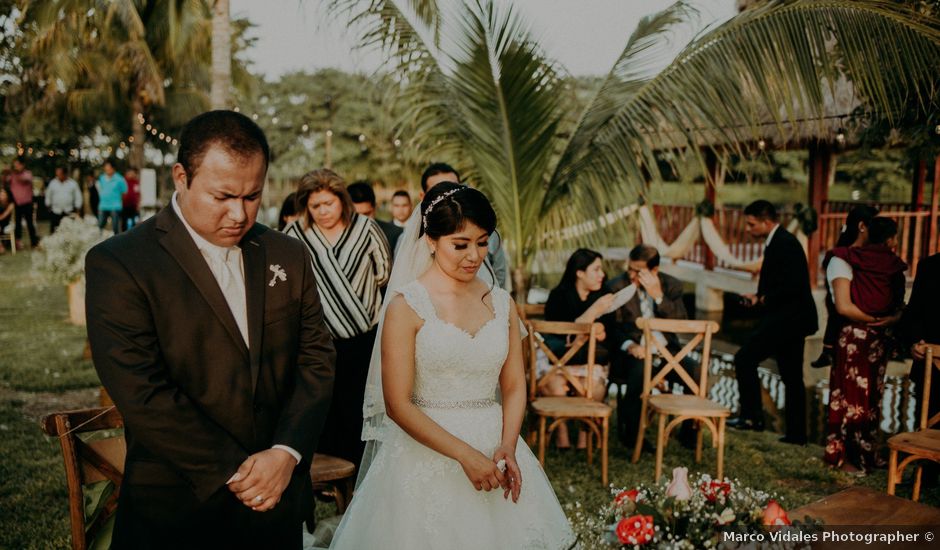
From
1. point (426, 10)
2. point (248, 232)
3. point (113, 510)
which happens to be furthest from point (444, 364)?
point (426, 10)

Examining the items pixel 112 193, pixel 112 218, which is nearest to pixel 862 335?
pixel 112 193

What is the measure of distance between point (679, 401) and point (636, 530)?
3.47 meters

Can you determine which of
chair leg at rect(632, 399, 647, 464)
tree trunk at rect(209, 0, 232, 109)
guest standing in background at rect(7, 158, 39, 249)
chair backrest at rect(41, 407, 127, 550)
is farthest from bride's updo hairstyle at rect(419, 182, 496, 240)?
guest standing in background at rect(7, 158, 39, 249)

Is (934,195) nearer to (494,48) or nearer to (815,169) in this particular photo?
(815,169)

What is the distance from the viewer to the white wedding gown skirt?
9.96 ft

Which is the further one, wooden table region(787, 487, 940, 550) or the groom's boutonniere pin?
wooden table region(787, 487, 940, 550)

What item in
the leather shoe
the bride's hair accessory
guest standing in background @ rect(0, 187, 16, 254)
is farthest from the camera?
guest standing in background @ rect(0, 187, 16, 254)

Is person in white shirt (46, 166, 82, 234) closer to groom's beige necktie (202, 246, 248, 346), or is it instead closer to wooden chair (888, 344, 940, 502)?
groom's beige necktie (202, 246, 248, 346)

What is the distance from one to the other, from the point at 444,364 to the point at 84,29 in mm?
25157

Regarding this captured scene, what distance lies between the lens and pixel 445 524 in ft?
9.93

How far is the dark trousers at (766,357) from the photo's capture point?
22.1ft

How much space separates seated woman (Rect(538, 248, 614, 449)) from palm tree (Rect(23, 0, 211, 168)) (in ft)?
57.8

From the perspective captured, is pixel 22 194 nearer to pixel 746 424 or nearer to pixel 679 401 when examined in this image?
pixel 746 424

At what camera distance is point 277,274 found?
2.33 metres
